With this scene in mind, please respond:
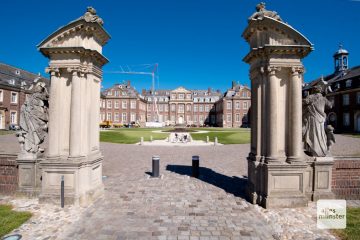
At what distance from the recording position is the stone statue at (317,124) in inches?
249

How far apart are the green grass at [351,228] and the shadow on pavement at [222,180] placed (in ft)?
8.13

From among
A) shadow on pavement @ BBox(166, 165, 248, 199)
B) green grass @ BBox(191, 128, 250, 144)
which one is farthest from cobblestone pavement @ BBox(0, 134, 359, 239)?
green grass @ BBox(191, 128, 250, 144)

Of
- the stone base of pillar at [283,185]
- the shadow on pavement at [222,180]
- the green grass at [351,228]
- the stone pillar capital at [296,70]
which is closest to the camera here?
the green grass at [351,228]

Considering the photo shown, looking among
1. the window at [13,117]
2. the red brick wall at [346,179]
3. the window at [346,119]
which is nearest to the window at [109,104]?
the window at [13,117]

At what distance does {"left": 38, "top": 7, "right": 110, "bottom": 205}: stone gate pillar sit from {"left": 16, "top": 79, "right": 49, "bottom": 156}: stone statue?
743 mm

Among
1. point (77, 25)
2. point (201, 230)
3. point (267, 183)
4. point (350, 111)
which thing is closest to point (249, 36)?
point (267, 183)

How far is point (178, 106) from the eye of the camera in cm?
7181

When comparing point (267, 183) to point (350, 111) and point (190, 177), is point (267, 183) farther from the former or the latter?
point (350, 111)

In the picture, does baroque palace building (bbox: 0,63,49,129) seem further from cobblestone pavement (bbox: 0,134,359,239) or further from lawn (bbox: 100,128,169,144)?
cobblestone pavement (bbox: 0,134,359,239)

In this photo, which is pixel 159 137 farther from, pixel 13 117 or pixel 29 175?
pixel 13 117

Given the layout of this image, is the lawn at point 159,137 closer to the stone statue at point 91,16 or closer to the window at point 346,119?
the stone statue at point 91,16

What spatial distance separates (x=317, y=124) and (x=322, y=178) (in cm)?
156

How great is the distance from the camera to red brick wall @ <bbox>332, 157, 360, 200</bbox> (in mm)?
6414

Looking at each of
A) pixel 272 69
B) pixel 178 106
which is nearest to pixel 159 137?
pixel 272 69
